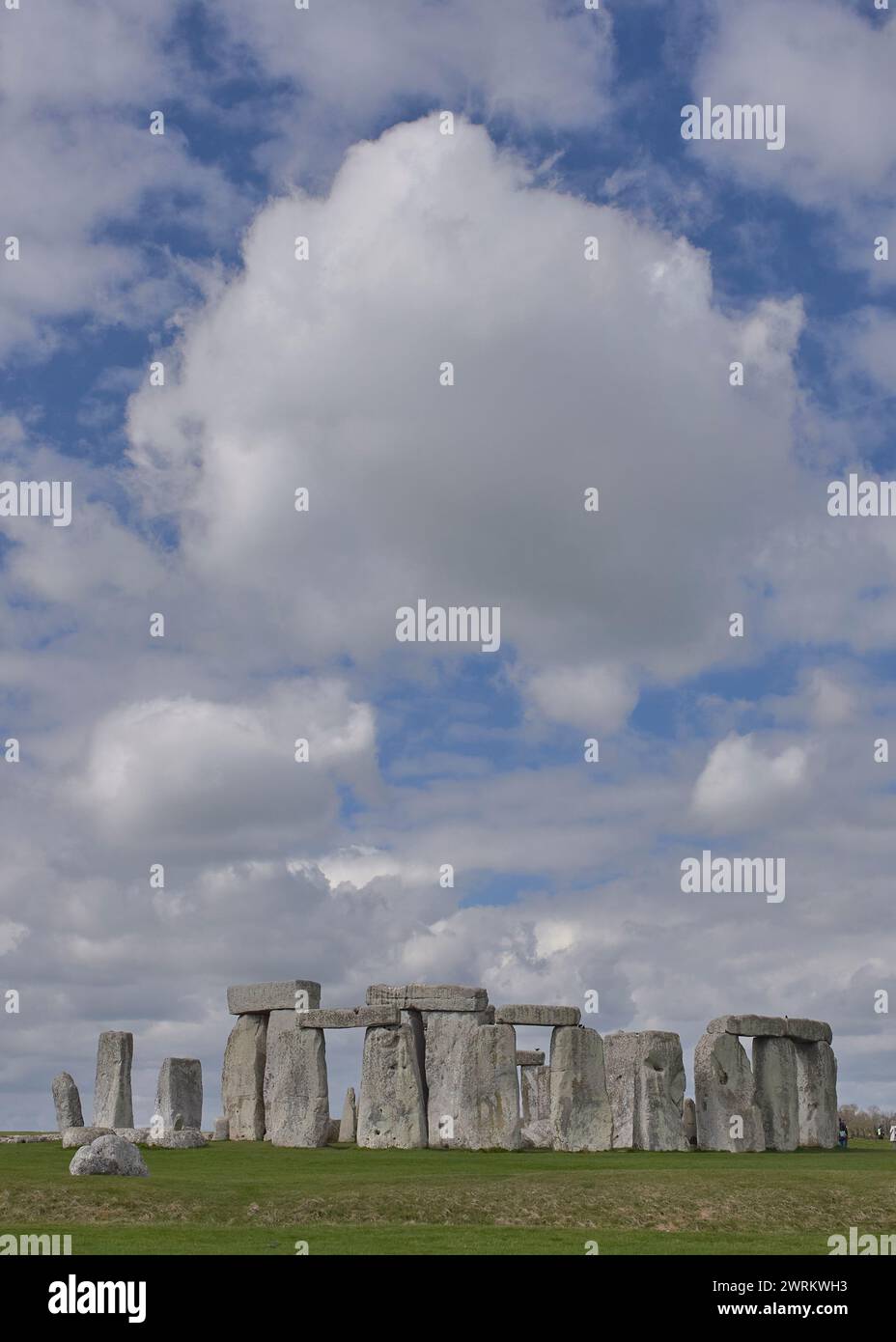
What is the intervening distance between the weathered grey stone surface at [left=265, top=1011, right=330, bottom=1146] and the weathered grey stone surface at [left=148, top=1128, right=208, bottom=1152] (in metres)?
1.48

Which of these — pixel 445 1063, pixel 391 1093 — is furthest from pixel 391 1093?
pixel 445 1063

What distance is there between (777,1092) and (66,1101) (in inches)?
596

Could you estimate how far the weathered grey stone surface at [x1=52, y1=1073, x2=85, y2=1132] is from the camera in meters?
34.8

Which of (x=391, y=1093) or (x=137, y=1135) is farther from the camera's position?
(x=391, y=1093)

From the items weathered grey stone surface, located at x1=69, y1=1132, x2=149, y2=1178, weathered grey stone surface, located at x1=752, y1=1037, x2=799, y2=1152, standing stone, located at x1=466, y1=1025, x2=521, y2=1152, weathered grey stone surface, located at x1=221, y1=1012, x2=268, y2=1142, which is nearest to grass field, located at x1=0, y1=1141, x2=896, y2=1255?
weathered grey stone surface, located at x1=69, y1=1132, x2=149, y2=1178

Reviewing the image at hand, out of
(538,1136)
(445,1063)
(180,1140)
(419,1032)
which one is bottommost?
(538,1136)

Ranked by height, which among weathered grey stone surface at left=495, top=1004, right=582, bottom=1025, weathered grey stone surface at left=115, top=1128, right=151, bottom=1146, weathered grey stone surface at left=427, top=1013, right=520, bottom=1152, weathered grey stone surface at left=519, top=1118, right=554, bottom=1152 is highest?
weathered grey stone surface at left=495, top=1004, right=582, bottom=1025

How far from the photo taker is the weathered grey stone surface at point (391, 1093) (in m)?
29.8

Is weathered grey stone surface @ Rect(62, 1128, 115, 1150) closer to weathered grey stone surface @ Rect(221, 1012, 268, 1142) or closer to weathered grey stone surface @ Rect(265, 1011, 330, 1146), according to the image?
weathered grey stone surface @ Rect(265, 1011, 330, 1146)

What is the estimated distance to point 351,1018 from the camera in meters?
30.6

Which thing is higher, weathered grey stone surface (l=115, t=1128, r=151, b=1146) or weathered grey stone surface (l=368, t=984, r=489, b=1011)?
weathered grey stone surface (l=368, t=984, r=489, b=1011)

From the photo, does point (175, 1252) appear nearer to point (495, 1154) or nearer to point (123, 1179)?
point (123, 1179)

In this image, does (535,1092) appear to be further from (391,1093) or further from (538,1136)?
(391,1093)
